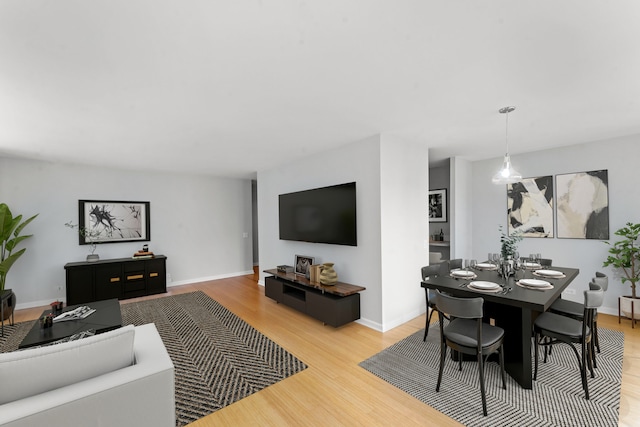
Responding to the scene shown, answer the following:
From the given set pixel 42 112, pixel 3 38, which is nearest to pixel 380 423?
pixel 3 38

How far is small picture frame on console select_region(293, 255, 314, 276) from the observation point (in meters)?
4.55

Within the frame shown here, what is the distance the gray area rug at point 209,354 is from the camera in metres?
2.35

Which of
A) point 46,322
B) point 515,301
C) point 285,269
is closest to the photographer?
point 515,301

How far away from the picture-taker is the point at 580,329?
7.79 ft

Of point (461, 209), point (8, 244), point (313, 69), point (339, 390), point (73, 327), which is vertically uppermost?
point (313, 69)

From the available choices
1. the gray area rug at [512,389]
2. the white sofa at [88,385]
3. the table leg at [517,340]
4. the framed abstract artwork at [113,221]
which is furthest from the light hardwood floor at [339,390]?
the framed abstract artwork at [113,221]

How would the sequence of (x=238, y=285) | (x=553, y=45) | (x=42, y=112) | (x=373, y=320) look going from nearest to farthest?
1. (x=553, y=45)
2. (x=42, y=112)
3. (x=373, y=320)
4. (x=238, y=285)

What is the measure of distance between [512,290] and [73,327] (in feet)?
13.6

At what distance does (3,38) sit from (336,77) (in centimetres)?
202

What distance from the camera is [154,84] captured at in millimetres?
2230

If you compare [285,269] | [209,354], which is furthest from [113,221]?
[209,354]

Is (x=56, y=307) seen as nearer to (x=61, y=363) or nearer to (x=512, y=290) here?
(x=61, y=363)

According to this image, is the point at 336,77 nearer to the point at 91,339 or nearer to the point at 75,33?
the point at 75,33

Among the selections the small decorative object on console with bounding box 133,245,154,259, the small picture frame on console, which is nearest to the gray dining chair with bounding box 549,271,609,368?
the small picture frame on console
